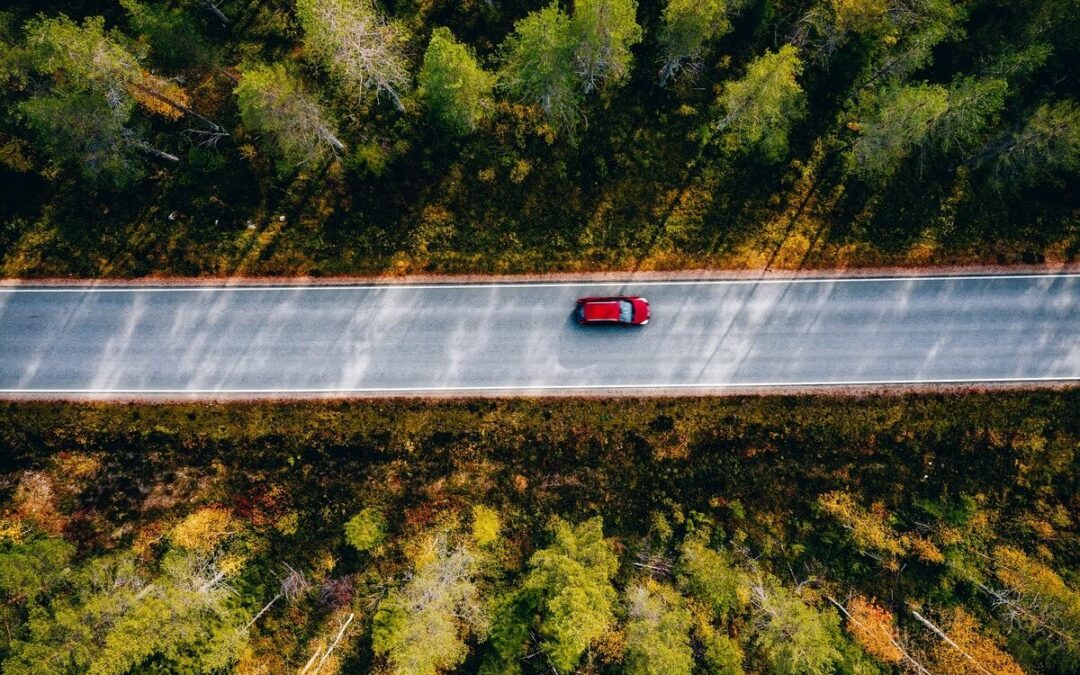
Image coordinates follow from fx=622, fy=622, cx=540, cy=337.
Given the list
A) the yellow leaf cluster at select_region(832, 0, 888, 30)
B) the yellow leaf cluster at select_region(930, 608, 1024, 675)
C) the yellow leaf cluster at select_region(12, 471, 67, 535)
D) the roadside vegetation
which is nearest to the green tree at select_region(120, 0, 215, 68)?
the roadside vegetation

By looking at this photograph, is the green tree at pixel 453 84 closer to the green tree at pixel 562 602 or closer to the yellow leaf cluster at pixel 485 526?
the yellow leaf cluster at pixel 485 526

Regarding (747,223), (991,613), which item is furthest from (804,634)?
(747,223)

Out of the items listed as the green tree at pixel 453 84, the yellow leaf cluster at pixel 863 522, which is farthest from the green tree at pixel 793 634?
the green tree at pixel 453 84

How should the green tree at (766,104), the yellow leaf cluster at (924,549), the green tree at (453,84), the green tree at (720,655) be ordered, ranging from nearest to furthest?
the green tree at (766,104), the green tree at (453,84), the green tree at (720,655), the yellow leaf cluster at (924,549)

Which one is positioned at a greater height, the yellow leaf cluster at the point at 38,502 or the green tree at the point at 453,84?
the green tree at the point at 453,84

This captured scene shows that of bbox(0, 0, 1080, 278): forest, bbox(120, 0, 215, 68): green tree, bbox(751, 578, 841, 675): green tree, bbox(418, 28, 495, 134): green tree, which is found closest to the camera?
bbox(418, 28, 495, 134): green tree

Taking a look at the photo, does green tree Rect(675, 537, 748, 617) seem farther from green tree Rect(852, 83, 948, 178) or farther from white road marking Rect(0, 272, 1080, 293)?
green tree Rect(852, 83, 948, 178)
